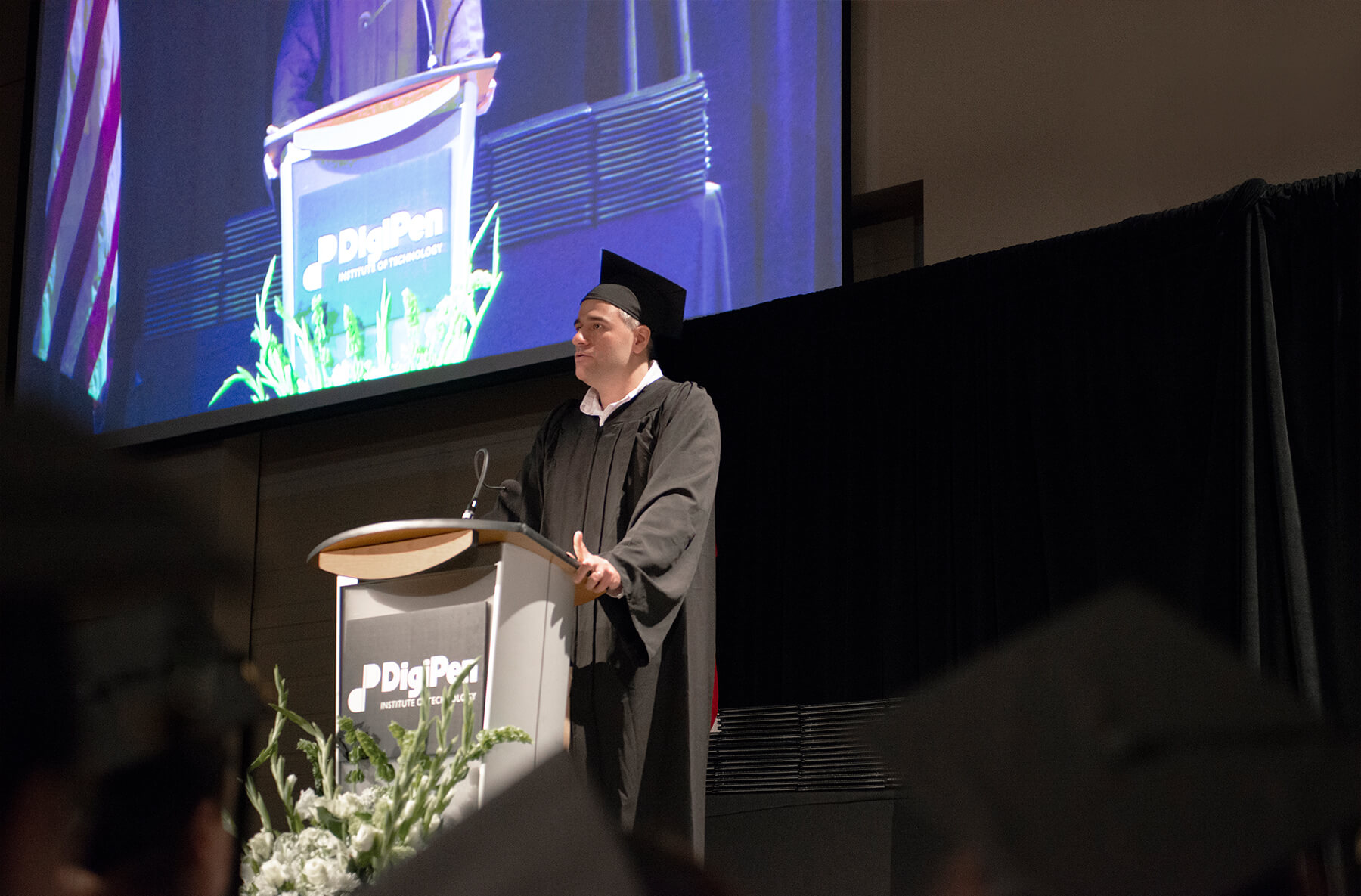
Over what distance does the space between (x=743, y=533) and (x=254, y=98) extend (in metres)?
2.85

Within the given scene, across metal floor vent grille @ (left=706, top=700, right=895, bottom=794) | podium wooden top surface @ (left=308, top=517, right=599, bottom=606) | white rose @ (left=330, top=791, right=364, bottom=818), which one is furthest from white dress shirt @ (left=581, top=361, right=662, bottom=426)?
white rose @ (left=330, top=791, right=364, bottom=818)

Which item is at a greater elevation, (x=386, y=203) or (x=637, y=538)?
(x=386, y=203)

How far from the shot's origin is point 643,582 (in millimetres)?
2582

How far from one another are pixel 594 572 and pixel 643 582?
0.72 feet

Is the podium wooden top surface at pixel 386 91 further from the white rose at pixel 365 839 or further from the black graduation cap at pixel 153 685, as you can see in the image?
the black graduation cap at pixel 153 685

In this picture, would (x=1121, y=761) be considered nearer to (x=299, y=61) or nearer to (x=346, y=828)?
(x=346, y=828)

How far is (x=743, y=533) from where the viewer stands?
419cm

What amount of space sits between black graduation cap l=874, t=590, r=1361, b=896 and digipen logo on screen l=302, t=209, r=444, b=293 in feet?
13.9

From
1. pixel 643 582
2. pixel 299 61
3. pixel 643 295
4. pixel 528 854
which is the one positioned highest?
pixel 299 61

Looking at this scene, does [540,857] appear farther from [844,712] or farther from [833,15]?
[833,15]

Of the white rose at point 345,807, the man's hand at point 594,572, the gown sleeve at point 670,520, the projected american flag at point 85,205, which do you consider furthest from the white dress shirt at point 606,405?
the projected american flag at point 85,205

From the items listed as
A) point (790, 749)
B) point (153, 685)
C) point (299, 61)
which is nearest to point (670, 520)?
point (790, 749)

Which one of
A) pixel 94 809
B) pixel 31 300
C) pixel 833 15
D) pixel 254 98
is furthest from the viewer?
pixel 31 300

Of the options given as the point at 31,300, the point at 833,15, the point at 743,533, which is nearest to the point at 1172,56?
the point at 833,15
